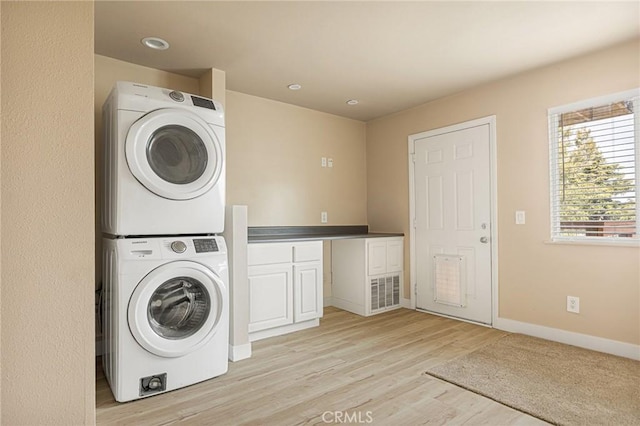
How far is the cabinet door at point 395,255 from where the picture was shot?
164 inches

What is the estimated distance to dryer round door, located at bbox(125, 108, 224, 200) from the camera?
7.16 feet

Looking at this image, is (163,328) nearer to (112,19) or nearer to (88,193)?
(88,193)

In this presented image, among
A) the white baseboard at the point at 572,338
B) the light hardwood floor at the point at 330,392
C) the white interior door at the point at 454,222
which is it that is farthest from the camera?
the white interior door at the point at 454,222

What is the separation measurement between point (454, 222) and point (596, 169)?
1.29 metres

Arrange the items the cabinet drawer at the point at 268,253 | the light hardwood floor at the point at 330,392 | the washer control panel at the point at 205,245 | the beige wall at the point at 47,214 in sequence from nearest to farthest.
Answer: the beige wall at the point at 47,214 < the light hardwood floor at the point at 330,392 < the washer control panel at the point at 205,245 < the cabinet drawer at the point at 268,253

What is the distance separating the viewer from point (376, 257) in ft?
13.2

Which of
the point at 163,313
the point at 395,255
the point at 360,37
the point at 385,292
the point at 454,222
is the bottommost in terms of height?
the point at 385,292

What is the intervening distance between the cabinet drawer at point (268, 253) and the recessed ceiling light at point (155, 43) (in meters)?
1.64

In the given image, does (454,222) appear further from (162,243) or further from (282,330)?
(162,243)

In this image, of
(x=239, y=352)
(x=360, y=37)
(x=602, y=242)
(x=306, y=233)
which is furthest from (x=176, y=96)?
(x=602, y=242)

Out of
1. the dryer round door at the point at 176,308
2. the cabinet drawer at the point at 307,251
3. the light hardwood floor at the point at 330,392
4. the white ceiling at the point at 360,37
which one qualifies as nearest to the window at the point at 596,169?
the white ceiling at the point at 360,37

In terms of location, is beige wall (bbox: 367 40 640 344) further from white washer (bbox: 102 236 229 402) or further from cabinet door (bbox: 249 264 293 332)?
white washer (bbox: 102 236 229 402)

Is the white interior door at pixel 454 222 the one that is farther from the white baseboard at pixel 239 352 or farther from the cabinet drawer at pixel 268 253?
the white baseboard at pixel 239 352

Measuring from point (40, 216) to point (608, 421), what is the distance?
2.72 meters
